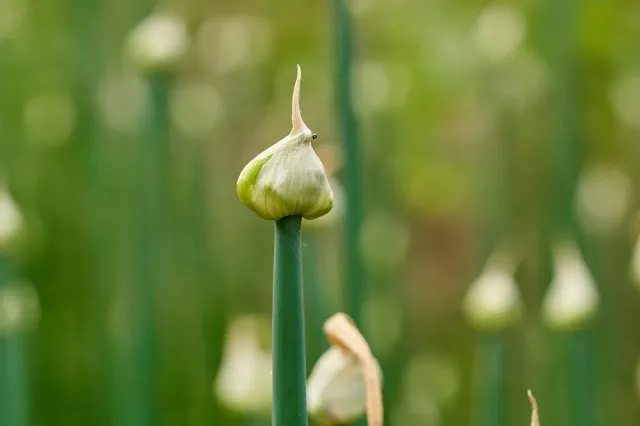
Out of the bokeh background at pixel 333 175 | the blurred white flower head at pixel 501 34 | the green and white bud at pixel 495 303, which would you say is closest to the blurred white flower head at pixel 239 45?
the bokeh background at pixel 333 175

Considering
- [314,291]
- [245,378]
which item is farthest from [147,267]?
[245,378]

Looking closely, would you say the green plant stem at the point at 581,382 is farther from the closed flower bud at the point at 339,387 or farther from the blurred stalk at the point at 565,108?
the closed flower bud at the point at 339,387

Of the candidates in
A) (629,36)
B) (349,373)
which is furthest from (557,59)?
(349,373)

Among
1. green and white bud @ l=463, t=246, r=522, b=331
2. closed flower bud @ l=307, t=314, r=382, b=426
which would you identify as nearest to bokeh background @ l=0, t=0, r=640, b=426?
green and white bud @ l=463, t=246, r=522, b=331

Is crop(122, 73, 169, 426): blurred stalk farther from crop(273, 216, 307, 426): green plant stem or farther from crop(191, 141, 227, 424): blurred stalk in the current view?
crop(273, 216, 307, 426): green plant stem

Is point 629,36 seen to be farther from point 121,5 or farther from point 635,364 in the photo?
point 121,5

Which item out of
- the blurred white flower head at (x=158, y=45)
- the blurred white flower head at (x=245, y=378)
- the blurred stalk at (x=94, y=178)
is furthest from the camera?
the blurred stalk at (x=94, y=178)
